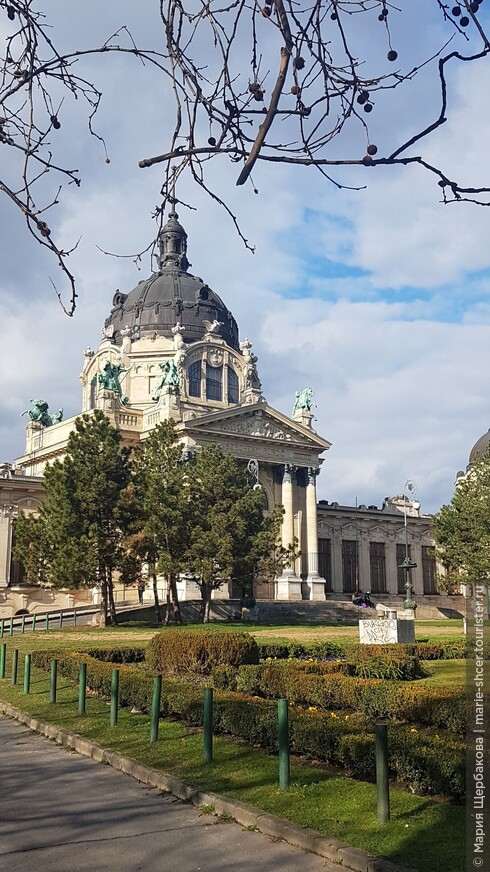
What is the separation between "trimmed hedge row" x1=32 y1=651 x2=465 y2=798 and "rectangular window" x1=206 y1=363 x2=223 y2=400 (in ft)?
185

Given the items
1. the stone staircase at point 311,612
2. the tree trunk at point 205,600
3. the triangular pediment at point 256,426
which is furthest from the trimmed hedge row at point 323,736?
the triangular pediment at point 256,426

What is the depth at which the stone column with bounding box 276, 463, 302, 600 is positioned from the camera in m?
62.0

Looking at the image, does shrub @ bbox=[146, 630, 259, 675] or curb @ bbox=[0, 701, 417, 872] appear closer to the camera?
curb @ bbox=[0, 701, 417, 872]

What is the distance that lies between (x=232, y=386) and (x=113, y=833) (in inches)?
2616

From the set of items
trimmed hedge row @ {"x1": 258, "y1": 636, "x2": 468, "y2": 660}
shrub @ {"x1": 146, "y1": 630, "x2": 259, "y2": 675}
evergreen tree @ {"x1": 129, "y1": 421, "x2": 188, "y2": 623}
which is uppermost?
evergreen tree @ {"x1": 129, "y1": 421, "x2": 188, "y2": 623}

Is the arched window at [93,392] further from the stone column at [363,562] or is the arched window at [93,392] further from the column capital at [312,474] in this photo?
the stone column at [363,562]

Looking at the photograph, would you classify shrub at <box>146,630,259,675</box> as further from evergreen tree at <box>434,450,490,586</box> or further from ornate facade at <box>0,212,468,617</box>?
evergreen tree at <box>434,450,490,586</box>

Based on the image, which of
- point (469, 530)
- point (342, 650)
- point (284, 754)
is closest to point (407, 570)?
point (469, 530)

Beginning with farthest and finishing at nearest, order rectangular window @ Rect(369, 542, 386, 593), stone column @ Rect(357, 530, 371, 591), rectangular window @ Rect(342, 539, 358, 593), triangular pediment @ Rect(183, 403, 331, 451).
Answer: rectangular window @ Rect(369, 542, 386, 593)
stone column @ Rect(357, 530, 371, 591)
rectangular window @ Rect(342, 539, 358, 593)
triangular pediment @ Rect(183, 403, 331, 451)

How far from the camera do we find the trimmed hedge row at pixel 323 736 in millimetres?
9328

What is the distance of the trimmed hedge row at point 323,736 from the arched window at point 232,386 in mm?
57351

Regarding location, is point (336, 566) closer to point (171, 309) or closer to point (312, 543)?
point (312, 543)

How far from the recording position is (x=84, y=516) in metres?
42.3

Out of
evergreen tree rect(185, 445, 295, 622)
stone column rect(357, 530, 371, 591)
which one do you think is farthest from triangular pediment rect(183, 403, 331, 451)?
stone column rect(357, 530, 371, 591)
